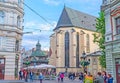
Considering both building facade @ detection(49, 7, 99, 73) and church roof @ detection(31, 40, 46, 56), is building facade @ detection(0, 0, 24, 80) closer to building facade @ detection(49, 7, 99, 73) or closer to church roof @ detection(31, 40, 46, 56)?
building facade @ detection(49, 7, 99, 73)

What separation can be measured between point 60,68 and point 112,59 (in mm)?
53525

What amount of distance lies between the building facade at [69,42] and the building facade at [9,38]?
40453 mm

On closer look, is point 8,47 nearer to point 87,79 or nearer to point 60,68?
point 87,79

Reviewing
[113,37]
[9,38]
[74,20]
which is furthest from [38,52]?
[113,37]

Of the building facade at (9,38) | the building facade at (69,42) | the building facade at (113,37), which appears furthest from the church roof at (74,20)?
the building facade at (113,37)

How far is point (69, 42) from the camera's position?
78625 millimetres

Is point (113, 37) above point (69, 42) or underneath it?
underneath

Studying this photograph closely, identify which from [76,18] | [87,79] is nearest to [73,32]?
[76,18]

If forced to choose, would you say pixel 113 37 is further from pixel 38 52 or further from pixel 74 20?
pixel 38 52

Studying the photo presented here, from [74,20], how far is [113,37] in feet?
206

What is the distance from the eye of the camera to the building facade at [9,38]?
3522 centimetres

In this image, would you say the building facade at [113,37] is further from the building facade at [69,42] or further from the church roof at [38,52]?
the church roof at [38,52]

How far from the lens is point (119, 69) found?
2294 cm

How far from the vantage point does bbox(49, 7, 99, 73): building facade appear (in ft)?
252
